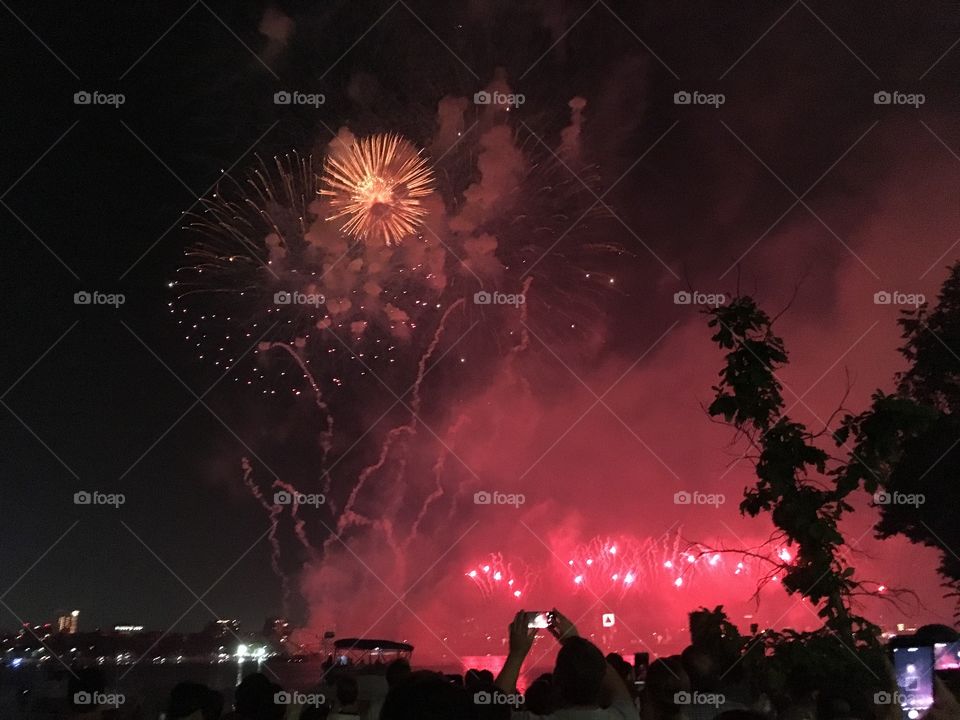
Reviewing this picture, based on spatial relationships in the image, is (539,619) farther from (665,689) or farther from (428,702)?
(428,702)

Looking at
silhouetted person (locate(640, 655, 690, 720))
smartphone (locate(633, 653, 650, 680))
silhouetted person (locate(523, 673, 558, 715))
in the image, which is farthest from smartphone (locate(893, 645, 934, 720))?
silhouetted person (locate(523, 673, 558, 715))

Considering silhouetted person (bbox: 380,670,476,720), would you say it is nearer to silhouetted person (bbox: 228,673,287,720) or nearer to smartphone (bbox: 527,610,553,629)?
smartphone (bbox: 527,610,553,629)

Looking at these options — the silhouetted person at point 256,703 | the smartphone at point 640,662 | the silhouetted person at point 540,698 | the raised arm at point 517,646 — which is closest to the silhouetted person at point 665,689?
the silhouetted person at point 540,698

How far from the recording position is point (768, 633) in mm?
8250

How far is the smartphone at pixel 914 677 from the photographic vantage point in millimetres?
7344

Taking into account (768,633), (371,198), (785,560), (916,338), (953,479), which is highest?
(371,198)

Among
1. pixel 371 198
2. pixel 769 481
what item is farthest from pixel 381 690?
pixel 371 198

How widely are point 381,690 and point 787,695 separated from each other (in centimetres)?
363

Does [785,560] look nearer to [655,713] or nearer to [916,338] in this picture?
[655,713]
